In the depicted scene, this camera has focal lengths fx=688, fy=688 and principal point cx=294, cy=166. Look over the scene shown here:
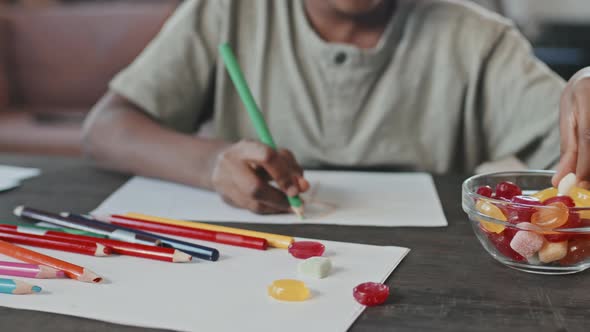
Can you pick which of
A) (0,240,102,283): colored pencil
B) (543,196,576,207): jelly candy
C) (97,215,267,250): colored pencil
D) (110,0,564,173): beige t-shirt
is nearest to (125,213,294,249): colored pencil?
(97,215,267,250): colored pencil

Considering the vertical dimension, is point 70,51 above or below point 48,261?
below

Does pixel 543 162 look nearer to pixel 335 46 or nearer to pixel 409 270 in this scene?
pixel 335 46

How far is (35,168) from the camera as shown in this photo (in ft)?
3.04

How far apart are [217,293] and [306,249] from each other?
11 centimetres

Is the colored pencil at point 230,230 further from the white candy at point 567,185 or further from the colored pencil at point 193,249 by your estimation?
the white candy at point 567,185

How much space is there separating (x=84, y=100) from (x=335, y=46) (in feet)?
5.17

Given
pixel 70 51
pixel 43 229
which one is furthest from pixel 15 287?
pixel 70 51

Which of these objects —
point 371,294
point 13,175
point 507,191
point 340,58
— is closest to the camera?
point 371,294

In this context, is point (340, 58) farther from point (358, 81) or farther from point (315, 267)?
point (315, 267)

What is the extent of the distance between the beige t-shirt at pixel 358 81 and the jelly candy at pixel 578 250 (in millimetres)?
502

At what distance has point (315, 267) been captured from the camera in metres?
0.54

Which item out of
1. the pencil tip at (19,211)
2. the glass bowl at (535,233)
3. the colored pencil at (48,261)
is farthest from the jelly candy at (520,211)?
the pencil tip at (19,211)

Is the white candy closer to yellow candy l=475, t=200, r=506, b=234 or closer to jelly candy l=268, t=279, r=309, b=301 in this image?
yellow candy l=475, t=200, r=506, b=234

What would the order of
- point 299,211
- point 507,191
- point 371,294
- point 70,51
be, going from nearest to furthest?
1. point 371,294
2. point 507,191
3. point 299,211
4. point 70,51
